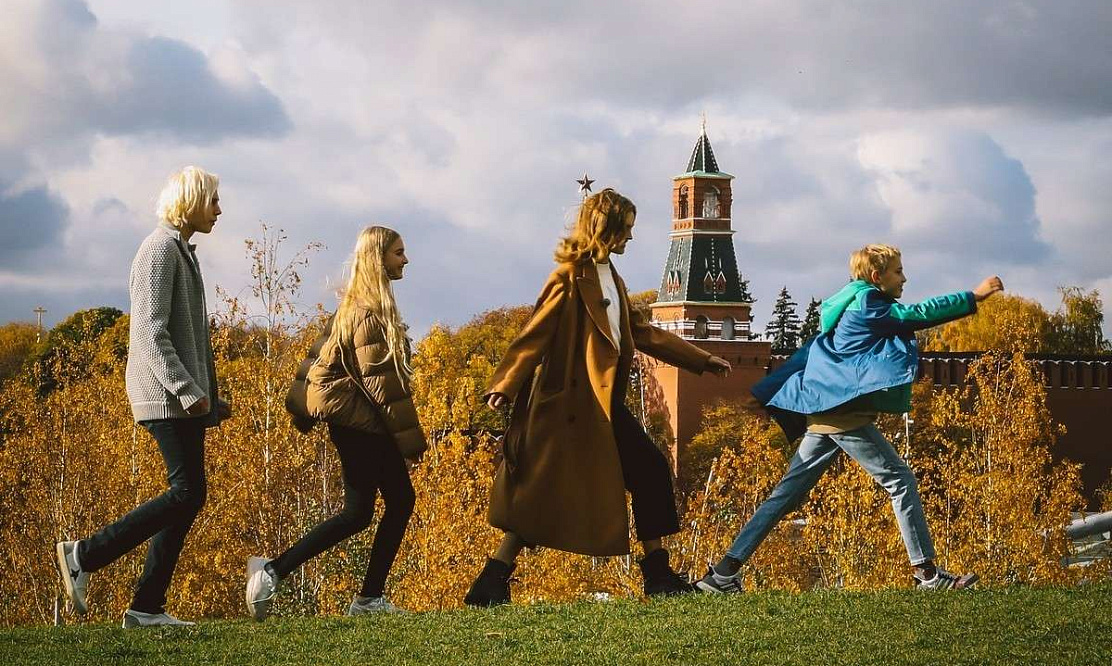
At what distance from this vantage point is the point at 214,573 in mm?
26516

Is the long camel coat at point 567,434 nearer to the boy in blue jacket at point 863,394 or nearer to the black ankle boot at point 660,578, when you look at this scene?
the black ankle boot at point 660,578

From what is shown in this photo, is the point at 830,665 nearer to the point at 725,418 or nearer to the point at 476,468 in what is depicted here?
the point at 476,468

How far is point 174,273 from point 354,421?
116 centimetres

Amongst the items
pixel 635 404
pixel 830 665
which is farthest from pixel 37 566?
pixel 635 404

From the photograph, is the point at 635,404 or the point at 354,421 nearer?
the point at 354,421

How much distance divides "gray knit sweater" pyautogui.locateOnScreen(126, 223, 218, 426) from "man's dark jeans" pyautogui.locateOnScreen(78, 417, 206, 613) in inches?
4.6

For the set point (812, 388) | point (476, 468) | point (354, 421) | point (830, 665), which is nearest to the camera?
point (830, 665)

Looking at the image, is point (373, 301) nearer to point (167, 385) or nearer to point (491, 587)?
point (167, 385)

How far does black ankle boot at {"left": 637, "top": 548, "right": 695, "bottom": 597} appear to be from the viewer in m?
8.09

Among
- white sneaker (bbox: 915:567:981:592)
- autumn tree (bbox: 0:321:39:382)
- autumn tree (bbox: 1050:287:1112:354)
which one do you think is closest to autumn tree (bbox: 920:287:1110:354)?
autumn tree (bbox: 1050:287:1112:354)

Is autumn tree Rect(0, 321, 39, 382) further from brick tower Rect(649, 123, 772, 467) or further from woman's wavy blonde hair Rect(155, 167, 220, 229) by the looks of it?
woman's wavy blonde hair Rect(155, 167, 220, 229)

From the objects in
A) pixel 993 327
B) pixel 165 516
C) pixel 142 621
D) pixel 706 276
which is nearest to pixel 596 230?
Result: pixel 165 516

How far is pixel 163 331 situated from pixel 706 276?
90694 mm

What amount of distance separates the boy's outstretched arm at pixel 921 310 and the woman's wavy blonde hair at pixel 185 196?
338cm
